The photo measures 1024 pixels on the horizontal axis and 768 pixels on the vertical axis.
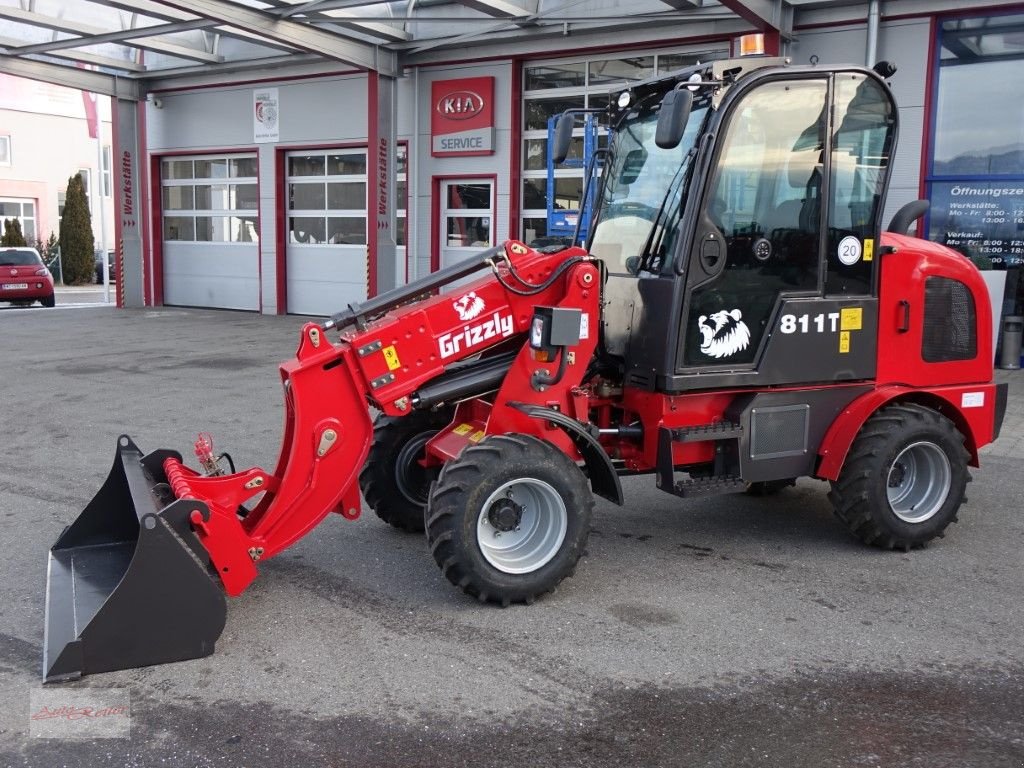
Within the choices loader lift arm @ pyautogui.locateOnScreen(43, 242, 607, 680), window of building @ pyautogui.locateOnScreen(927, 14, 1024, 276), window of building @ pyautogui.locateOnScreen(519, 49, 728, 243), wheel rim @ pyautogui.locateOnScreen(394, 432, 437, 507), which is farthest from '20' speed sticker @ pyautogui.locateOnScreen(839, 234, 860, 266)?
window of building @ pyautogui.locateOnScreen(519, 49, 728, 243)

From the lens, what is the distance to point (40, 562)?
17.7ft

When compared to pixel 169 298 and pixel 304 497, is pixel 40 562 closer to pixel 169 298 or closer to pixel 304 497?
A: pixel 304 497

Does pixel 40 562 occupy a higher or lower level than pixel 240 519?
lower

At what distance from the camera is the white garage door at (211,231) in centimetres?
2044

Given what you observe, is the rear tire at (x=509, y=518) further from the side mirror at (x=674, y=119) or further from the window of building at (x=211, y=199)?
the window of building at (x=211, y=199)

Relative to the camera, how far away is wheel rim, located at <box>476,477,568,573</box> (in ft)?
15.7

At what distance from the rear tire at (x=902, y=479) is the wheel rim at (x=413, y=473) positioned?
2.27m

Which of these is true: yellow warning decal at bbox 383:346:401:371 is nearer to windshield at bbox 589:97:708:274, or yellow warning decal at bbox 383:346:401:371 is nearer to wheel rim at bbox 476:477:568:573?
wheel rim at bbox 476:477:568:573

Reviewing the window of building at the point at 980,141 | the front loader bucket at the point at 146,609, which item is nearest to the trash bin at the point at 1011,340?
the window of building at the point at 980,141

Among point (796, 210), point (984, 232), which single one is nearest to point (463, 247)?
point (984, 232)

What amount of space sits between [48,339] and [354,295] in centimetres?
527

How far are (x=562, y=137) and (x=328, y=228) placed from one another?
1403 cm

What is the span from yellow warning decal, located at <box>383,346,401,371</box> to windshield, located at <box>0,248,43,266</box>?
852 inches

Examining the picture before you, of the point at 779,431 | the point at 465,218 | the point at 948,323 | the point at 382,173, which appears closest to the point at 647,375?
the point at 779,431
